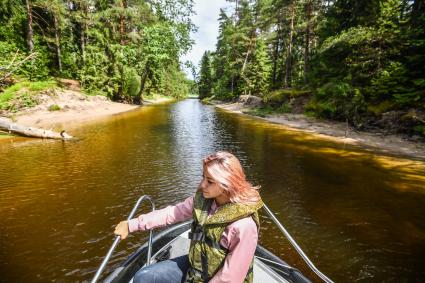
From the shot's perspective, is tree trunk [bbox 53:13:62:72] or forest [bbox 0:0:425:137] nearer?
forest [bbox 0:0:425:137]

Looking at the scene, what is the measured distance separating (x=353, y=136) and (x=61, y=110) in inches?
916

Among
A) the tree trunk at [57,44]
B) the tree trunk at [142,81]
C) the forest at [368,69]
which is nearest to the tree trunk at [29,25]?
the tree trunk at [57,44]

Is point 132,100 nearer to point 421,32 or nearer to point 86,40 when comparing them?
point 86,40

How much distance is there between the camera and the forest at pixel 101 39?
27.1 metres

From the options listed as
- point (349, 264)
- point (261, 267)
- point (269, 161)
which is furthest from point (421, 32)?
point (261, 267)

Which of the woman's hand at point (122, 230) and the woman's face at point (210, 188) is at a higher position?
the woman's face at point (210, 188)

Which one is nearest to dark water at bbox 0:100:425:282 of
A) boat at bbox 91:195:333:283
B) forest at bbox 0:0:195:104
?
boat at bbox 91:195:333:283

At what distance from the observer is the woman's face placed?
2.33 m

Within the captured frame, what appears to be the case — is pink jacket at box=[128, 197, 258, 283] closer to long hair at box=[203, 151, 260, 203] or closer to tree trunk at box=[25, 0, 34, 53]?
long hair at box=[203, 151, 260, 203]

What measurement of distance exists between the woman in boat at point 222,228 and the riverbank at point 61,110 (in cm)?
1848

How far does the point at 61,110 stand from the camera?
915 inches

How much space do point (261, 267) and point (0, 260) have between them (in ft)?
16.0

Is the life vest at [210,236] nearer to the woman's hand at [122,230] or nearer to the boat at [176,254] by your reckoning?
the woman's hand at [122,230]

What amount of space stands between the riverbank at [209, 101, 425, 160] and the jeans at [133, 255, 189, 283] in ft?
47.5
